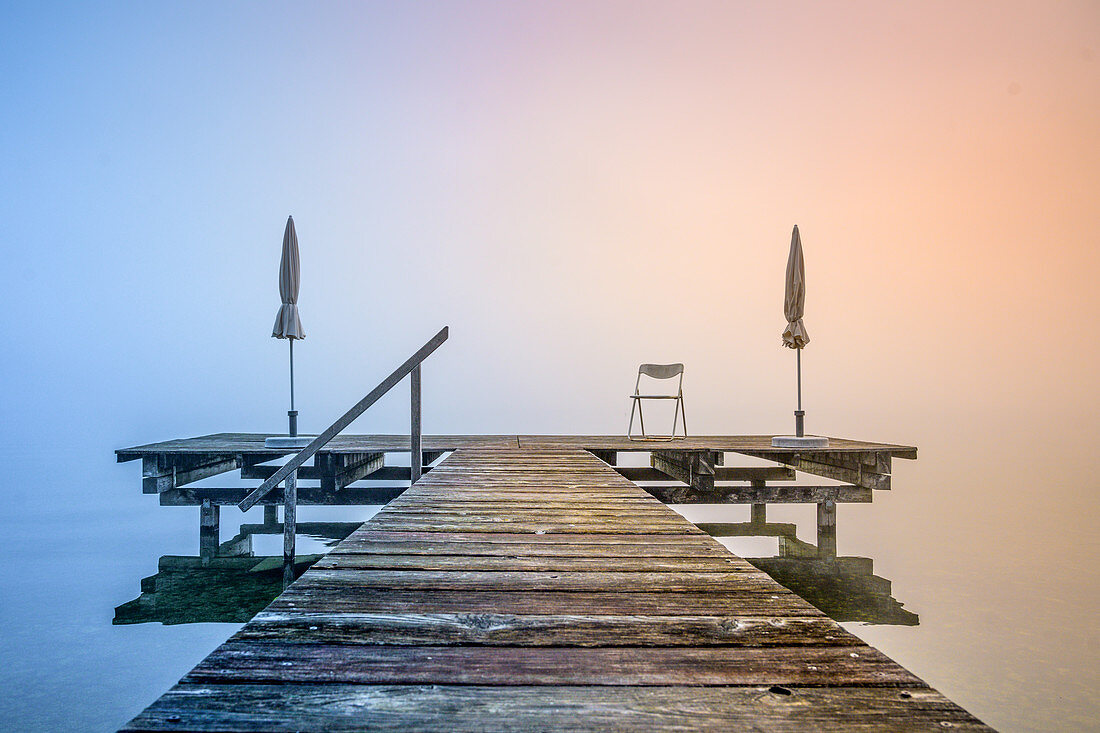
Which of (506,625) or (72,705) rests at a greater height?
(506,625)

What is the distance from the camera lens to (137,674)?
444cm

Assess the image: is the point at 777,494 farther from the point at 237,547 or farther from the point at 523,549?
the point at 237,547

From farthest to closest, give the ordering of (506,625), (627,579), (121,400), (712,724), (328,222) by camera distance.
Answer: (121,400), (328,222), (627,579), (506,625), (712,724)

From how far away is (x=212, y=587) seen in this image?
19.4 feet

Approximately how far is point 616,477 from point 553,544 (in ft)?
6.63

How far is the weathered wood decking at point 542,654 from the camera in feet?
3.48

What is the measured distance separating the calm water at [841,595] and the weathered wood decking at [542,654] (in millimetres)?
3222

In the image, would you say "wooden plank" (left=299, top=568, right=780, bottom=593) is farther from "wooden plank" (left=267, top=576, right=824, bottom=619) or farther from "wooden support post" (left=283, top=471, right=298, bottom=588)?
"wooden support post" (left=283, top=471, right=298, bottom=588)

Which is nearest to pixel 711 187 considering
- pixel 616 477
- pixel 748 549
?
pixel 748 549

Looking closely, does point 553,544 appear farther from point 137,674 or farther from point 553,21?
point 553,21

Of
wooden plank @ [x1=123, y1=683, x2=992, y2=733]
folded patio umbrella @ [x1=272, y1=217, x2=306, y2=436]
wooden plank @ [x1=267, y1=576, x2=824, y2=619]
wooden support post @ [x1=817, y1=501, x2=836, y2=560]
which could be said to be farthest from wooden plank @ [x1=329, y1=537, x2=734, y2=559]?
wooden support post @ [x1=817, y1=501, x2=836, y2=560]

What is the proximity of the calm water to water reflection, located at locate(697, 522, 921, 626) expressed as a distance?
0.03 m

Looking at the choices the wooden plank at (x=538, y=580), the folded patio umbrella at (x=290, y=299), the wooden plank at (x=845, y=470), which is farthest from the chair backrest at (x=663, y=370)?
the wooden plank at (x=538, y=580)

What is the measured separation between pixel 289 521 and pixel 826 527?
5.46 m
